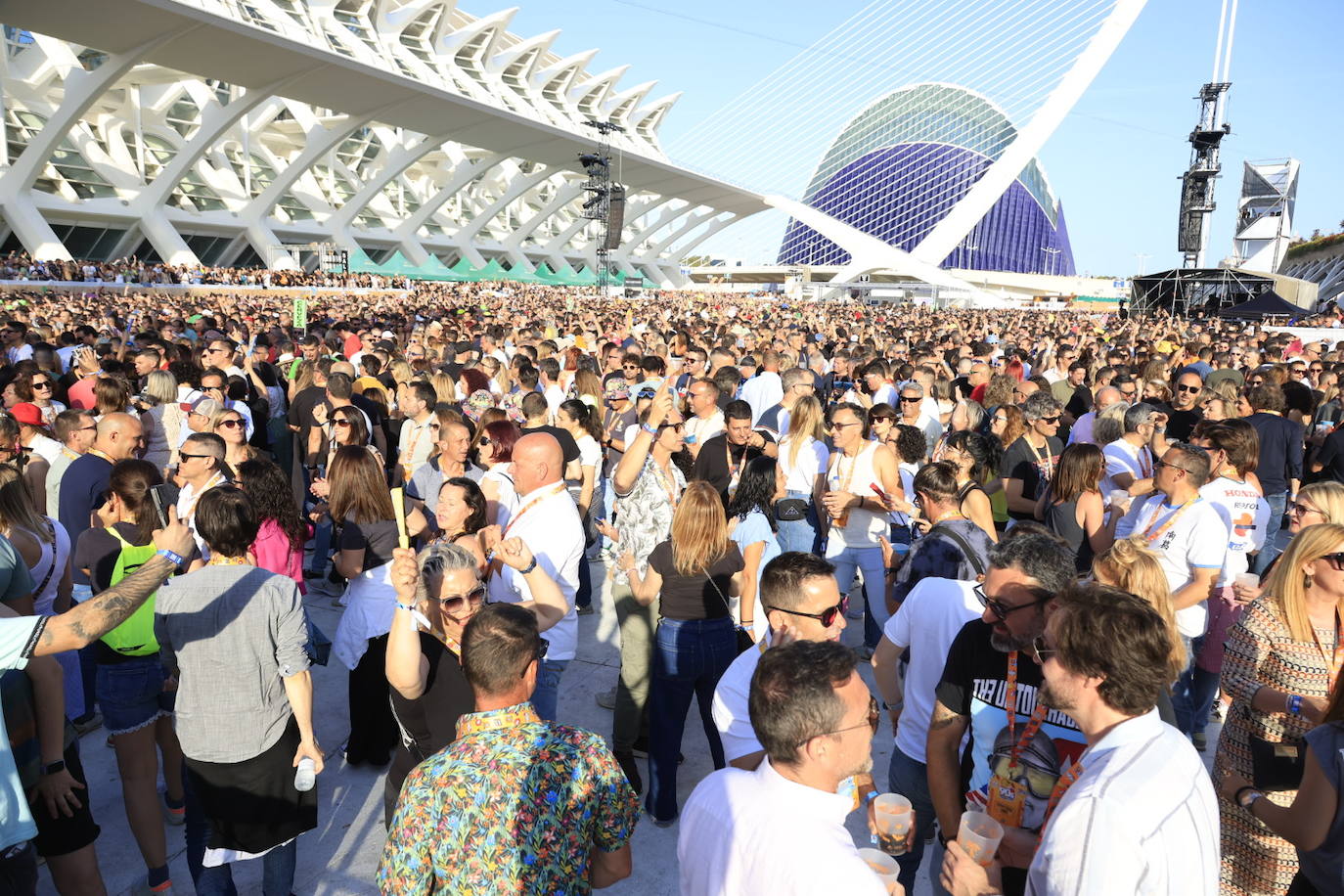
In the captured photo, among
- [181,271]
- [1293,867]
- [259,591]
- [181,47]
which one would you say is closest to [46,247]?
[181,271]

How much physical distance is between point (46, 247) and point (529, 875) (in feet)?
124

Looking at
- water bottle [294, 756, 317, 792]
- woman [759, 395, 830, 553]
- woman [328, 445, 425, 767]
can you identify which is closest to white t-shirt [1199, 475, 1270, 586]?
woman [759, 395, 830, 553]

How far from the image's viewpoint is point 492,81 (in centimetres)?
5288

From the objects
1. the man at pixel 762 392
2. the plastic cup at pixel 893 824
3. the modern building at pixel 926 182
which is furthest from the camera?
the modern building at pixel 926 182

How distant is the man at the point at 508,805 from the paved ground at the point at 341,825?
1.44m

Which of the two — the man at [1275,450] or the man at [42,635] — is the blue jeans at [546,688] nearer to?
the man at [42,635]

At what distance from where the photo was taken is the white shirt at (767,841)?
1424mm

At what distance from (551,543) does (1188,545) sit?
2722 mm

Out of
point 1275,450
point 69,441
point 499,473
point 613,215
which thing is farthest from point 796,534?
point 613,215

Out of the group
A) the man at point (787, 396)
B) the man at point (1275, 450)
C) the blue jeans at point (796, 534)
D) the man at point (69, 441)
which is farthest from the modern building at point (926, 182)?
the man at point (69, 441)

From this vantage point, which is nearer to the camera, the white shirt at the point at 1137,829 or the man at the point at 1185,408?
the white shirt at the point at 1137,829

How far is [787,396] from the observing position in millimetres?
6109

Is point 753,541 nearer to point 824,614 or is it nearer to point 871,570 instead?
point 824,614

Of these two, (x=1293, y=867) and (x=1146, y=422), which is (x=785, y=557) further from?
(x=1146, y=422)
